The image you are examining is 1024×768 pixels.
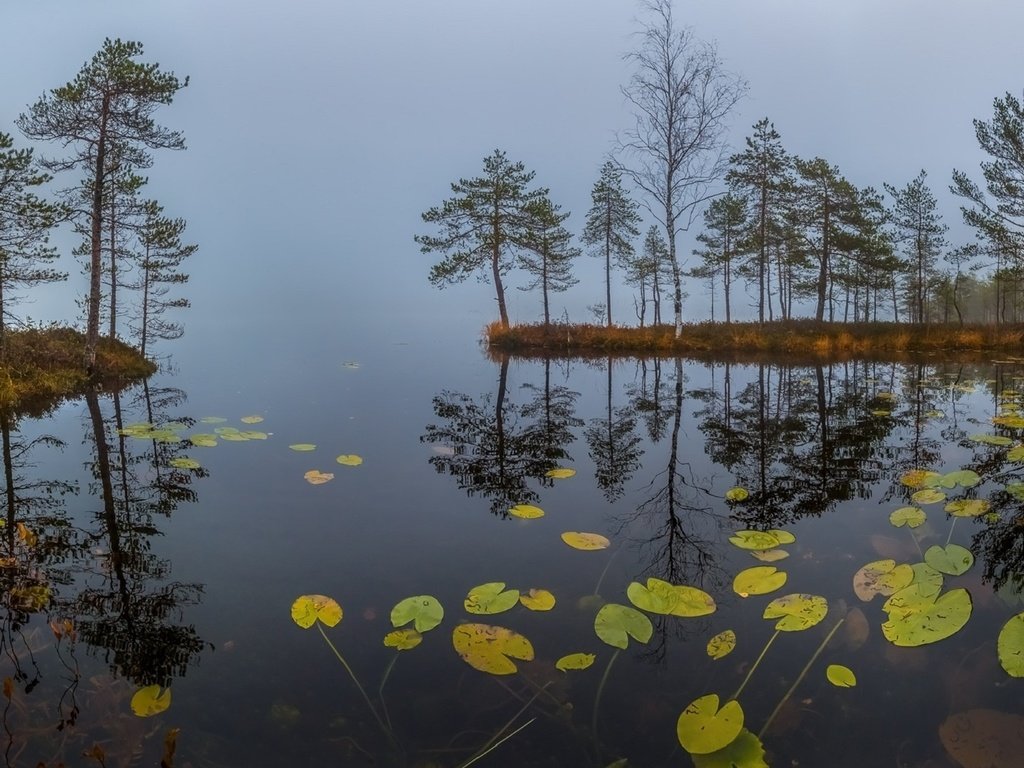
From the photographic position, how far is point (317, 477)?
20.1 feet

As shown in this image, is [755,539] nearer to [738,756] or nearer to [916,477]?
[738,756]

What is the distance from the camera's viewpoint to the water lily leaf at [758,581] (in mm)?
3455

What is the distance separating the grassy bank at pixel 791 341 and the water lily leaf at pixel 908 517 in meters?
15.7

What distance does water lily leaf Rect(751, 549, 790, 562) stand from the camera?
12.9 feet

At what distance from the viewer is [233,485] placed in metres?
5.91

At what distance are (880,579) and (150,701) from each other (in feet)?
14.4

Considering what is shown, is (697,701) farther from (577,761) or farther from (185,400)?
(185,400)

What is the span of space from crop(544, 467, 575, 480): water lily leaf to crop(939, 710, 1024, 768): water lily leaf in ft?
13.1

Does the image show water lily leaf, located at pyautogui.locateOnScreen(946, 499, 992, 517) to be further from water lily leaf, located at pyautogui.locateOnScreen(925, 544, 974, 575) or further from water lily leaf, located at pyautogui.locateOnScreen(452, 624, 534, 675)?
water lily leaf, located at pyautogui.locateOnScreen(452, 624, 534, 675)

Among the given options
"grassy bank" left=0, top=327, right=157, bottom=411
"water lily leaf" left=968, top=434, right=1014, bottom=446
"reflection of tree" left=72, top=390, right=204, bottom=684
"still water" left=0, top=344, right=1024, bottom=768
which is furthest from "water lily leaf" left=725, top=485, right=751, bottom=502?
"grassy bank" left=0, top=327, right=157, bottom=411

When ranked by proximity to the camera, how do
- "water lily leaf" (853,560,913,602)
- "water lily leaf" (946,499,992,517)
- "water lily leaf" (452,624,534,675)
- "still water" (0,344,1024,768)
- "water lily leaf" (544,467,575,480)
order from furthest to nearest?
"water lily leaf" (544,467,575,480) → "water lily leaf" (946,499,992,517) → "water lily leaf" (853,560,913,602) → "water lily leaf" (452,624,534,675) → "still water" (0,344,1024,768)

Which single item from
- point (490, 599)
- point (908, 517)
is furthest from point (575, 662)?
point (908, 517)

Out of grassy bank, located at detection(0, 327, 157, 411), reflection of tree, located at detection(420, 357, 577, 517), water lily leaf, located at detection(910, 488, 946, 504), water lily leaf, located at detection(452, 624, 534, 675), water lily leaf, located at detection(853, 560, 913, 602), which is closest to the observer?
water lily leaf, located at detection(452, 624, 534, 675)

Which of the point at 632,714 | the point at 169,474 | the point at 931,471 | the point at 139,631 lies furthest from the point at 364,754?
the point at 931,471
